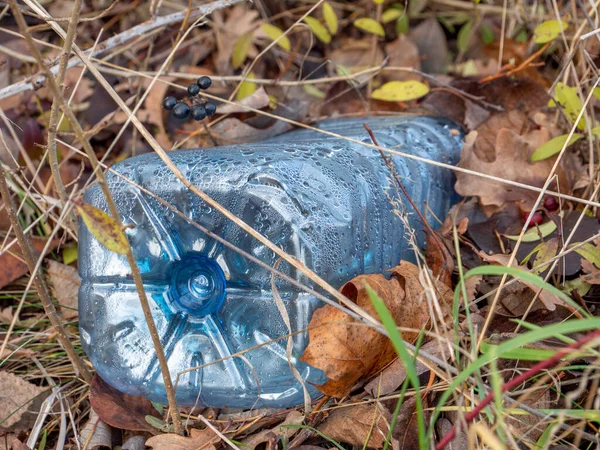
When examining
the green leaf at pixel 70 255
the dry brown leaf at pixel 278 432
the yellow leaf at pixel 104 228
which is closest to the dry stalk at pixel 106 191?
the yellow leaf at pixel 104 228

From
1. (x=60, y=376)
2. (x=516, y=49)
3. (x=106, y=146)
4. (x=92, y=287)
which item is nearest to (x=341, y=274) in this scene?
(x=92, y=287)

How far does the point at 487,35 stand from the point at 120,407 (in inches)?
86.3

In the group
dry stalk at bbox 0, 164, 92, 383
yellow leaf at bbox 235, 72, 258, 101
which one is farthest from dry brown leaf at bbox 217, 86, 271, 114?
dry stalk at bbox 0, 164, 92, 383

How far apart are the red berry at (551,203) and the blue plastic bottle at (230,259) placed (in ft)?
1.42

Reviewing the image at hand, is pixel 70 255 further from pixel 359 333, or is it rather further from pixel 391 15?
pixel 391 15

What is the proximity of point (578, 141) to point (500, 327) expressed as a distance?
→ 0.88 meters

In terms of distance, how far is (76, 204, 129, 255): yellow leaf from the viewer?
1101mm

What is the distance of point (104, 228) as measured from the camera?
43.6 inches

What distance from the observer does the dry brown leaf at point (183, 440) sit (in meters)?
1.52

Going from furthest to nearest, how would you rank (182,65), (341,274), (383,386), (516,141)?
(182,65), (516,141), (341,274), (383,386)

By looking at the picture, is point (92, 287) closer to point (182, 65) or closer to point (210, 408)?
point (210, 408)

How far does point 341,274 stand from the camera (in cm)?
161

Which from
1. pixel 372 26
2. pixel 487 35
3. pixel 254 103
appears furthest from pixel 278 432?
pixel 487 35

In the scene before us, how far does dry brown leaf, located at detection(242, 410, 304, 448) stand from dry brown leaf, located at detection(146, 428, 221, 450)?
0.31 ft
